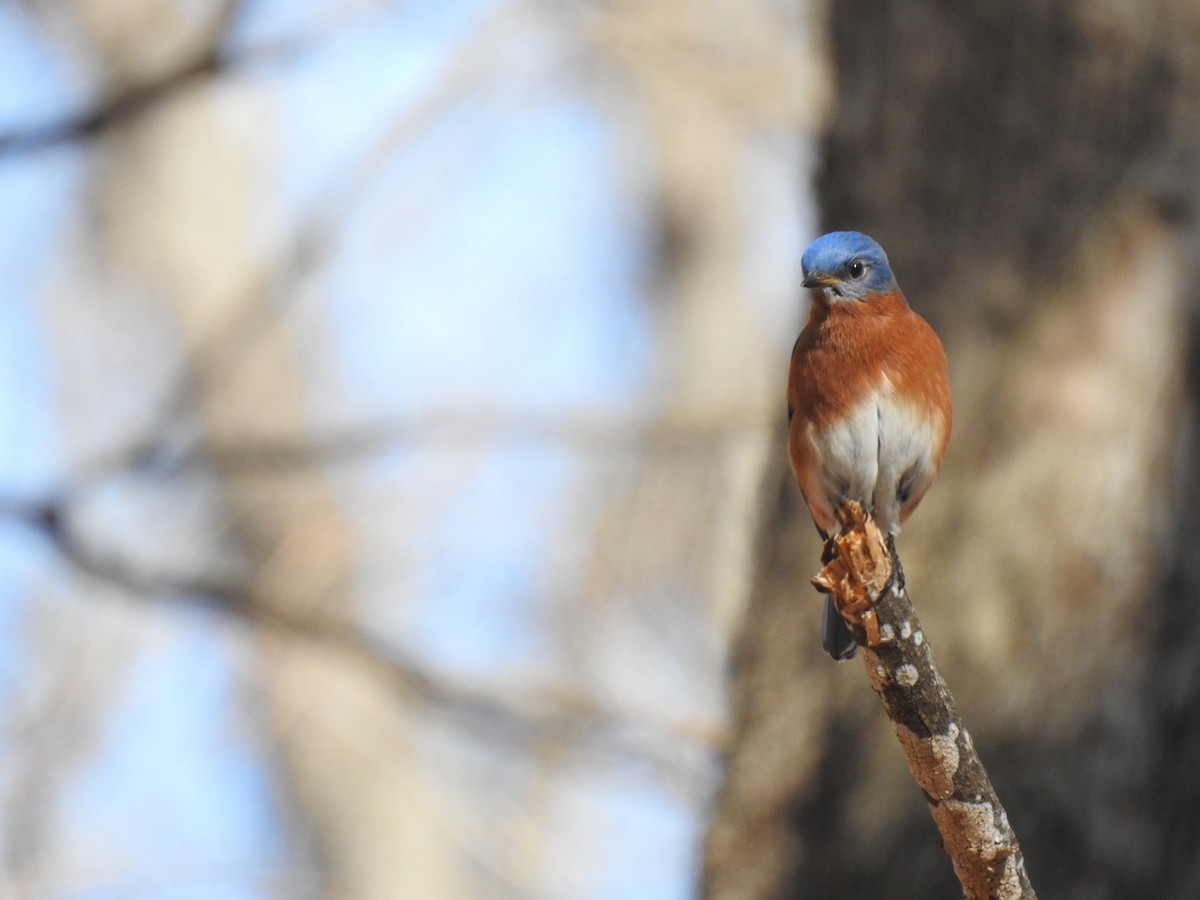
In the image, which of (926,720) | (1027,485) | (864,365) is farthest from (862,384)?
(926,720)

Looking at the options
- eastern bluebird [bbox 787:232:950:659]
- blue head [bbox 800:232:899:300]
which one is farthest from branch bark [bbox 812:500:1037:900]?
blue head [bbox 800:232:899:300]

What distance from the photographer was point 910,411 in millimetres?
3459

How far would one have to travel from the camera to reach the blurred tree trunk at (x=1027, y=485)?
355 centimetres

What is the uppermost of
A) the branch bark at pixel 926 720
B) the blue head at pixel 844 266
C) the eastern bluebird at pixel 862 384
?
the blue head at pixel 844 266

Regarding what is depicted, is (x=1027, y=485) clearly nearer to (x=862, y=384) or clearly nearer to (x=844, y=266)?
(x=862, y=384)

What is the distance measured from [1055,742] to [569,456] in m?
5.48

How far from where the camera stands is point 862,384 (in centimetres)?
345

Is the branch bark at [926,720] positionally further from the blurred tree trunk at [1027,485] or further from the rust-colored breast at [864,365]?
the blurred tree trunk at [1027,485]

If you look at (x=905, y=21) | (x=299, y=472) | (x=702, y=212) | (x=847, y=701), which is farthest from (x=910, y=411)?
(x=702, y=212)

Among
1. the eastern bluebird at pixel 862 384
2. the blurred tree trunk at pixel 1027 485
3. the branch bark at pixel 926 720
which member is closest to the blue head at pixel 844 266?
the eastern bluebird at pixel 862 384

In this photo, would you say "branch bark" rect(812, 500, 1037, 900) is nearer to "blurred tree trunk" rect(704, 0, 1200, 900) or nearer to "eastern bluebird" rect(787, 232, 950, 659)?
"eastern bluebird" rect(787, 232, 950, 659)

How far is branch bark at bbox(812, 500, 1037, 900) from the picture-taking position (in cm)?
220

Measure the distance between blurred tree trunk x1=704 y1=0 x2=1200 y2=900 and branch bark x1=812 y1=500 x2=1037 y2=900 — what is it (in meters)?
1.29

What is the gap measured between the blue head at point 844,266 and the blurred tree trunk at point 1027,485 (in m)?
0.72
